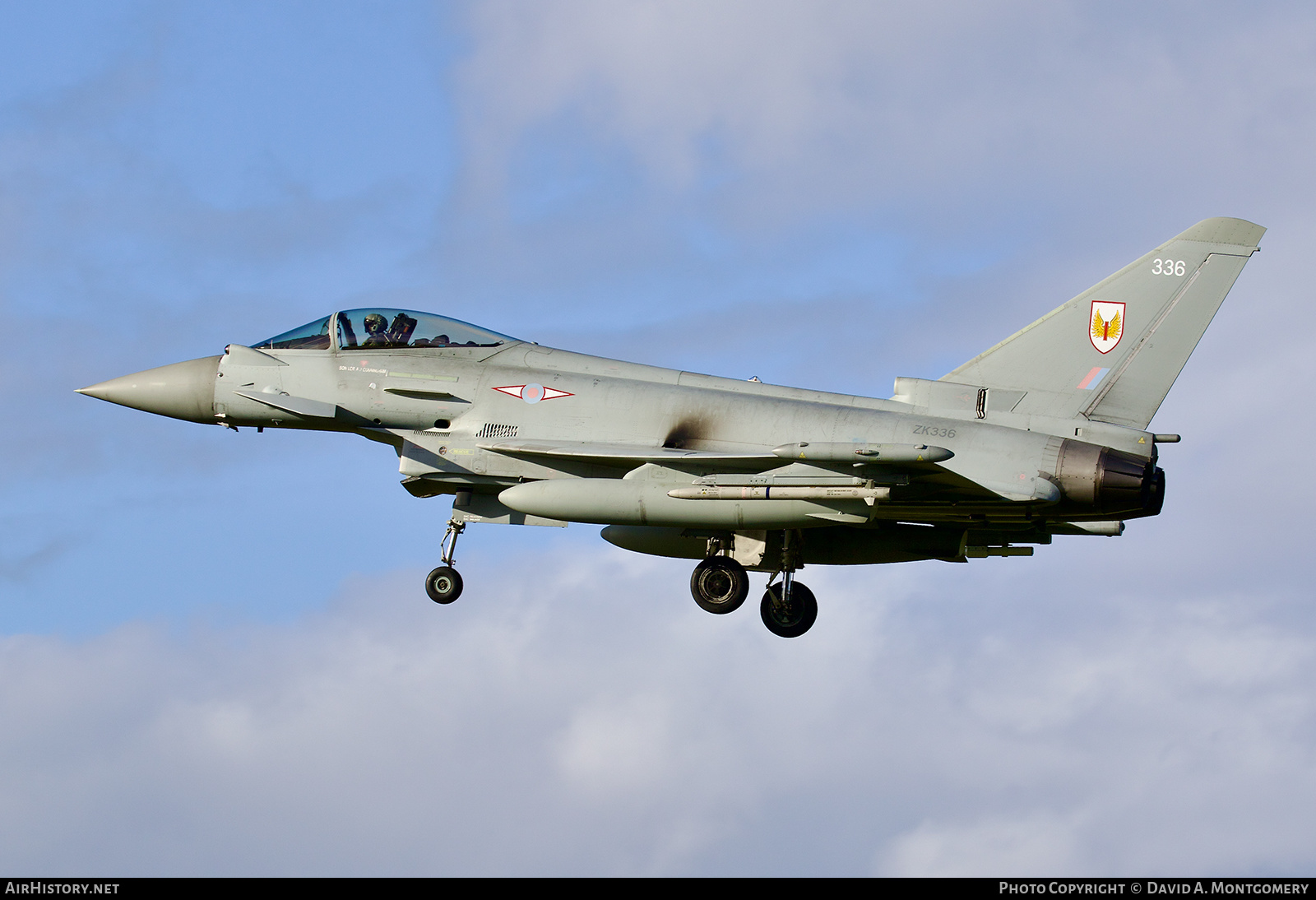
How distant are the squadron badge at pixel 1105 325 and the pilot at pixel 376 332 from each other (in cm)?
902

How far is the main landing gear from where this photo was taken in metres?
21.2

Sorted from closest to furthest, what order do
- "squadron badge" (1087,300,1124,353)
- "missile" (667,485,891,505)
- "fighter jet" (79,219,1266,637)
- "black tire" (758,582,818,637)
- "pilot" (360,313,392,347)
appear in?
"missile" (667,485,891,505), "fighter jet" (79,219,1266,637), "squadron badge" (1087,300,1124,353), "pilot" (360,313,392,347), "black tire" (758,582,818,637)

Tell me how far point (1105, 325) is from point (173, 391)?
39.6ft

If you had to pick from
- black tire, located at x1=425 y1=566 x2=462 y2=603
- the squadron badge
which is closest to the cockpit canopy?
black tire, located at x1=425 y1=566 x2=462 y2=603

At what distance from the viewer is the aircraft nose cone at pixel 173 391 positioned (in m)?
21.9

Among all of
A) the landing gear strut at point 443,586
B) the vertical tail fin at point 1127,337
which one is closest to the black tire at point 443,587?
the landing gear strut at point 443,586

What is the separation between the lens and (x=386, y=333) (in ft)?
71.8

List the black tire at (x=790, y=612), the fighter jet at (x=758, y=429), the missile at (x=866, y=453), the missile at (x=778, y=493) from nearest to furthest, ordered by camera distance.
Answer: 1. the missile at (x=866, y=453)
2. the missile at (x=778, y=493)
3. the fighter jet at (x=758, y=429)
4. the black tire at (x=790, y=612)

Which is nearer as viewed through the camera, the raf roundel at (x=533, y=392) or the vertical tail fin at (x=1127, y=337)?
the vertical tail fin at (x=1127, y=337)

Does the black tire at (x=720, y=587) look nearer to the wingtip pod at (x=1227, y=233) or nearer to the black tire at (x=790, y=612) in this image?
the black tire at (x=790, y=612)

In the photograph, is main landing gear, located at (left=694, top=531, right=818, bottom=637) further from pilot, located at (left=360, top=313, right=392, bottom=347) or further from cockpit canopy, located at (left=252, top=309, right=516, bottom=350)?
pilot, located at (left=360, top=313, right=392, bottom=347)
